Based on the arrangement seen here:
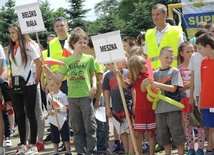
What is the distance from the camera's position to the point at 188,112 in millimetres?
8305

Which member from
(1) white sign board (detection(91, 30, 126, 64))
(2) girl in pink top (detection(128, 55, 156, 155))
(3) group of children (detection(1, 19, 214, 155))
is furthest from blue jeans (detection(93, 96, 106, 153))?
(1) white sign board (detection(91, 30, 126, 64))

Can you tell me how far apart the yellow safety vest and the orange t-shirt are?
137cm

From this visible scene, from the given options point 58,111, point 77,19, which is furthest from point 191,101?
point 77,19

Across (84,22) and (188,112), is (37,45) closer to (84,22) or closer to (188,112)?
(188,112)

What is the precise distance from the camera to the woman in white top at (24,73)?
9195 millimetres

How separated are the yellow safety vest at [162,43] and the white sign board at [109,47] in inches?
73.1

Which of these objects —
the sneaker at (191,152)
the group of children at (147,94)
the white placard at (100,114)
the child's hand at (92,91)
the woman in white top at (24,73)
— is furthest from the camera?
the woman in white top at (24,73)

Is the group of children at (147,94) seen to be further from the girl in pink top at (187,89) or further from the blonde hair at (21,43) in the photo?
the blonde hair at (21,43)

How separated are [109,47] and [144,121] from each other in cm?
125

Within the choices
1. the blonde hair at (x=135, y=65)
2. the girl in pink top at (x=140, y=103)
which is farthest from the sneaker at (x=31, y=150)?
the blonde hair at (x=135, y=65)

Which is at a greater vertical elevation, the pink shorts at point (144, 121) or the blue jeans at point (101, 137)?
the pink shorts at point (144, 121)

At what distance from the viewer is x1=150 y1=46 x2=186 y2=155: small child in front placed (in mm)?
7766

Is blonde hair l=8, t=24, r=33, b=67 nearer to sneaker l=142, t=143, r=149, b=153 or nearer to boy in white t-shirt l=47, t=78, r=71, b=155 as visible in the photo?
boy in white t-shirt l=47, t=78, r=71, b=155

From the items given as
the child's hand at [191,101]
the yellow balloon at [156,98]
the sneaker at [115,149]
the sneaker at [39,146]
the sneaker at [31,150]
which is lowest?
the sneaker at [115,149]
